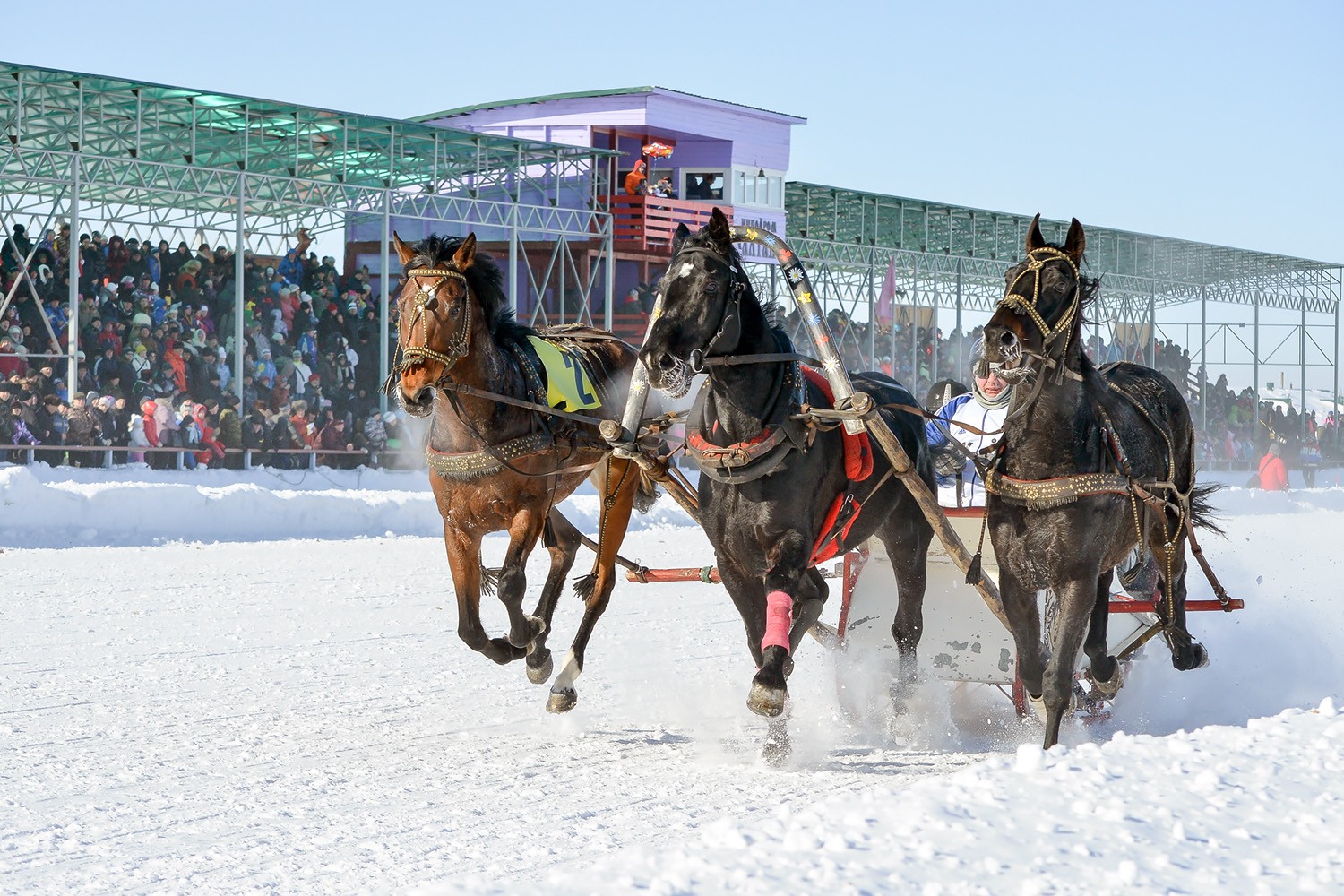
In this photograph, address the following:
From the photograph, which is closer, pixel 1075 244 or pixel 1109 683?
pixel 1075 244

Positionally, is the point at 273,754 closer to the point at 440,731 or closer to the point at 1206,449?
the point at 440,731

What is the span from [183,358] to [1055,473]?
15.3 meters

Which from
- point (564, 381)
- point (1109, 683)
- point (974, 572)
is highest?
point (564, 381)

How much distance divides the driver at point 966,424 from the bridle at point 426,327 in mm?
2441

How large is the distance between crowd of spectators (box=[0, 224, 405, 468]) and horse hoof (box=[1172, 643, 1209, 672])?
44.2 feet

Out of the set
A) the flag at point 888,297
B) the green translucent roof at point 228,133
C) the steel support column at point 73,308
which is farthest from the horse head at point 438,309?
the flag at point 888,297

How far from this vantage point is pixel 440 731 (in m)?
7.07

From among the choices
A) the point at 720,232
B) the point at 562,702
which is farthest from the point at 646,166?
the point at 720,232

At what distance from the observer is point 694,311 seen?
244 inches

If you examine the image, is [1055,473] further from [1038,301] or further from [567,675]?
[567,675]

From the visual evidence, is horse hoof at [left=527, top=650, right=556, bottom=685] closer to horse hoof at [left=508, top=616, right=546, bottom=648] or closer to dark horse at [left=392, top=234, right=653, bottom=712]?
dark horse at [left=392, top=234, right=653, bottom=712]

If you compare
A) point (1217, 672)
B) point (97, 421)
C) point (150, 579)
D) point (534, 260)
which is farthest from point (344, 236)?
point (1217, 672)

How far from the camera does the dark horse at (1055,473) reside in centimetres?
602

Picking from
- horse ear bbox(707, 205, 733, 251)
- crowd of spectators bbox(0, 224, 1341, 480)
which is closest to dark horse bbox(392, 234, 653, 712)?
horse ear bbox(707, 205, 733, 251)
